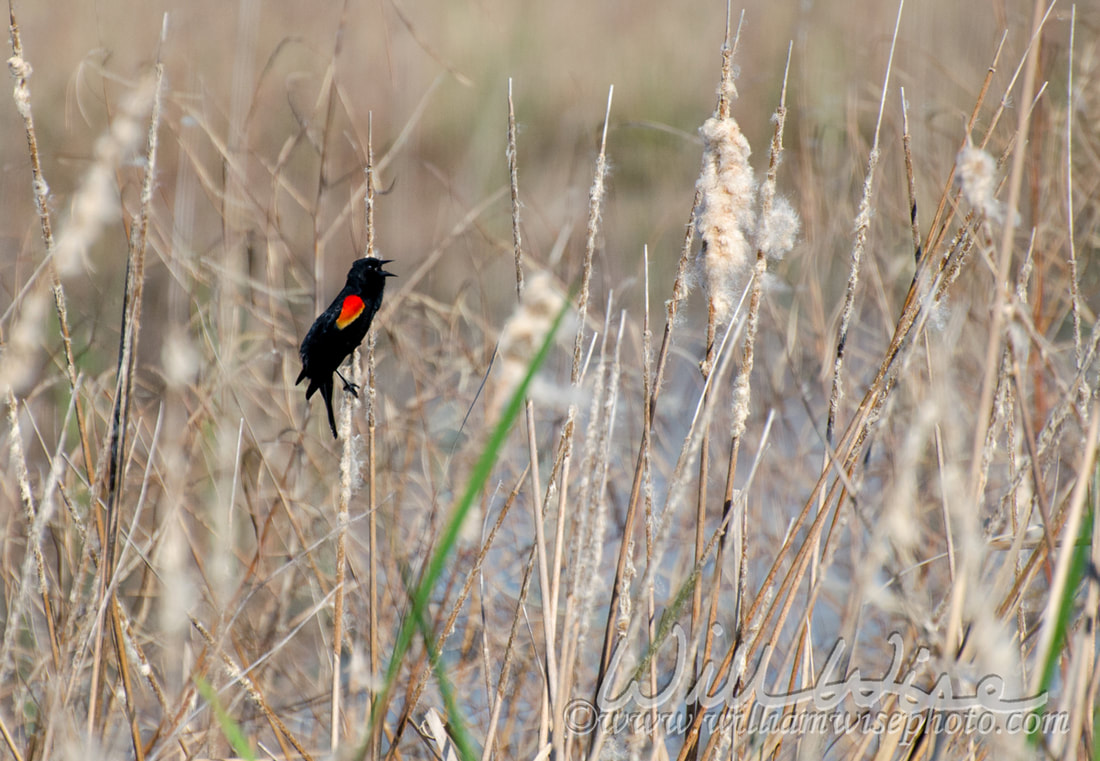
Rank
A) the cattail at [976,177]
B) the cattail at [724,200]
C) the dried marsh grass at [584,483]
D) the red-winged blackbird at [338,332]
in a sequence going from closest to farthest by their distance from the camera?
the cattail at [976,177]
the dried marsh grass at [584,483]
the cattail at [724,200]
the red-winged blackbird at [338,332]

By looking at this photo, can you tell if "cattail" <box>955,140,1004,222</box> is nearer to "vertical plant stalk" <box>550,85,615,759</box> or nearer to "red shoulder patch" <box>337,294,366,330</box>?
"vertical plant stalk" <box>550,85,615,759</box>

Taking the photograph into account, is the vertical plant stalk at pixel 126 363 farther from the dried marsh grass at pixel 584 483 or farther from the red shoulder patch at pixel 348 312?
the red shoulder patch at pixel 348 312

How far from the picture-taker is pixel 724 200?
116 cm

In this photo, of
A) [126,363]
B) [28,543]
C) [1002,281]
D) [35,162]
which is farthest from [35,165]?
[1002,281]

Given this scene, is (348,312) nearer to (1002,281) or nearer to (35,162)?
(35,162)

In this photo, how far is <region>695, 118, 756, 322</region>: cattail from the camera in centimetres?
114

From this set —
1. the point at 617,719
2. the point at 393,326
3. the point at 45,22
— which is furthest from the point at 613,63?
the point at 617,719

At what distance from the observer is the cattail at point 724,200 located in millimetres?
1138

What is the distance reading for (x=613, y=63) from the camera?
5.14m

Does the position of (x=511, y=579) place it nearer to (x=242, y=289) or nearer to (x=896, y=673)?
(x=242, y=289)

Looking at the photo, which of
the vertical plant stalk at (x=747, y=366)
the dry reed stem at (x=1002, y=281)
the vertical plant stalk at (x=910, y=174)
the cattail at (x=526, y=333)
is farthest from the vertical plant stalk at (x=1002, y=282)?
the cattail at (x=526, y=333)

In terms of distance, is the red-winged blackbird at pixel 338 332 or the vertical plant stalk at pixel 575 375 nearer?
the vertical plant stalk at pixel 575 375

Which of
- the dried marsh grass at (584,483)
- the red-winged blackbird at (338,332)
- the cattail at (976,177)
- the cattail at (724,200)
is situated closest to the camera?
the cattail at (976,177)

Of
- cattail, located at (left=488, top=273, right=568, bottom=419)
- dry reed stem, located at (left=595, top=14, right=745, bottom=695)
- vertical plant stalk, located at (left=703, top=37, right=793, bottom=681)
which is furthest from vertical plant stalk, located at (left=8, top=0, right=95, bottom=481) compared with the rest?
vertical plant stalk, located at (left=703, top=37, right=793, bottom=681)
